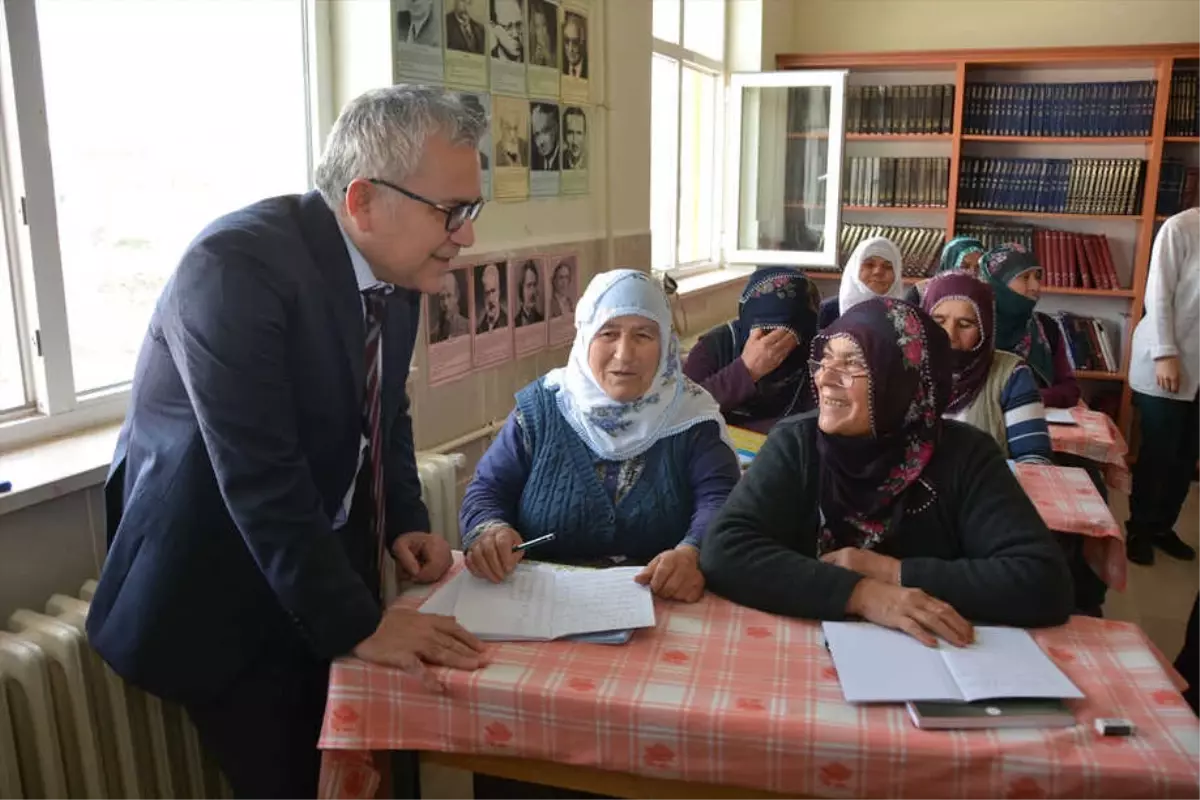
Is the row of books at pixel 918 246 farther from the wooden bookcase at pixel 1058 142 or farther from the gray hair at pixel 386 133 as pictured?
the gray hair at pixel 386 133

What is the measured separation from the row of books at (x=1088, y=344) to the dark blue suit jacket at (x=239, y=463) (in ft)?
16.2

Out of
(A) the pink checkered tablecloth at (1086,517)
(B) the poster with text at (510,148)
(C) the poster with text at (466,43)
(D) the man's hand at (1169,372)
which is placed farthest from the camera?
(D) the man's hand at (1169,372)

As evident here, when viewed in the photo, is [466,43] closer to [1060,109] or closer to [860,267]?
[860,267]

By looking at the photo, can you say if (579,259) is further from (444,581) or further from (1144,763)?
(1144,763)

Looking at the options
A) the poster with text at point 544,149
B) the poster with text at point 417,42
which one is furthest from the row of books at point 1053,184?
the poster with text at point 417,42

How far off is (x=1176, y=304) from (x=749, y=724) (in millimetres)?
3648

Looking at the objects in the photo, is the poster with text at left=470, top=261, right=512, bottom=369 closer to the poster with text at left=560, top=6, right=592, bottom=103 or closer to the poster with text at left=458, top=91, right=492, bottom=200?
the poster with text at left=458, top=91, right=492, bottom=200

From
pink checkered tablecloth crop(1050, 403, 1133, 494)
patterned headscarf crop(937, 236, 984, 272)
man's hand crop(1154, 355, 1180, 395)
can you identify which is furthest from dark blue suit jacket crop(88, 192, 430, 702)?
patterned headscarf crop(937, 236, 984, 272)

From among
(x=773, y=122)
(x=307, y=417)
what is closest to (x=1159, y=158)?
(x=773, y=122)

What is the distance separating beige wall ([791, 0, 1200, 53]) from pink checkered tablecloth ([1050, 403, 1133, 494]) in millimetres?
3190

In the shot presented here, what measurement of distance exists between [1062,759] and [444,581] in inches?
37.8

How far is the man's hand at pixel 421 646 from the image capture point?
1.30 meters

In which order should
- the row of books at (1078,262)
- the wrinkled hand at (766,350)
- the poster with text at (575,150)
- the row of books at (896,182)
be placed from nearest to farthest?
the wrinkled hand at (766,350)
the poster with text at (575,150)
the row of books at (1078,262)
the row of books at (896,182)

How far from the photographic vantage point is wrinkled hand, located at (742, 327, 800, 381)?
310 centimetres
